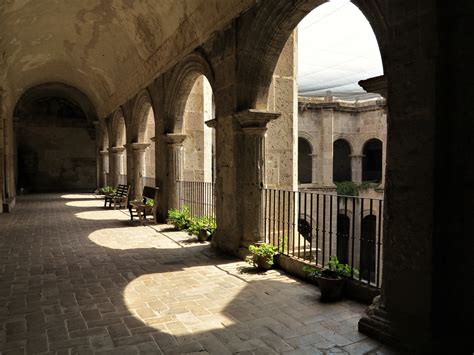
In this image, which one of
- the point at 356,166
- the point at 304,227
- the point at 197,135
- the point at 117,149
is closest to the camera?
the point at 304,227

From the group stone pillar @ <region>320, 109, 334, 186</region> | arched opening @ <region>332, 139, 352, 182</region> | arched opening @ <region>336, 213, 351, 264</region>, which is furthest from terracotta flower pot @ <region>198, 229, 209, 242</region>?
arched opening @ <region>332, 139, 352, 182</region>

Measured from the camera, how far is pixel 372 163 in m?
26.5

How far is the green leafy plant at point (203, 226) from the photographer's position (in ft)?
24.5

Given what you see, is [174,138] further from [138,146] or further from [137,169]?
[137,169]

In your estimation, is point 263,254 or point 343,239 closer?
point 263,254

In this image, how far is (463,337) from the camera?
2854mm

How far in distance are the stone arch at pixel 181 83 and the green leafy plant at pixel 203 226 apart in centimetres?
248

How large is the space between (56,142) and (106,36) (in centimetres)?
1177

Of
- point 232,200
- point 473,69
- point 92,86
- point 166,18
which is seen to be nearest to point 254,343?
point 473,69

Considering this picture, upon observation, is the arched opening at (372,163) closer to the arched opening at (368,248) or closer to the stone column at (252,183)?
the arched opening at (368,248)

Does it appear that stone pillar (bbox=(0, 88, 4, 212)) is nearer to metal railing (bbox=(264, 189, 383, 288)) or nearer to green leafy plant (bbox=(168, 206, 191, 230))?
green leafy plant (bbox=(168, 206, 191, 230))

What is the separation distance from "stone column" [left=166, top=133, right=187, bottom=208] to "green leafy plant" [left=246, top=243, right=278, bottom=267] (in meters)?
4.29

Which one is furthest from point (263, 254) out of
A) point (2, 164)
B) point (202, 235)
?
point (2, 164)

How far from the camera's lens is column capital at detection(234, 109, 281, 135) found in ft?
18.9
